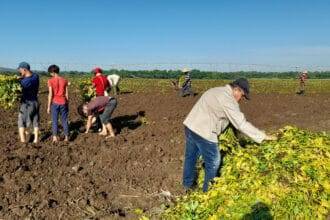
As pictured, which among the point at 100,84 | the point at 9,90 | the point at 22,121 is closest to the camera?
the point at 22,121

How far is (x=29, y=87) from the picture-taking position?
10312 mm

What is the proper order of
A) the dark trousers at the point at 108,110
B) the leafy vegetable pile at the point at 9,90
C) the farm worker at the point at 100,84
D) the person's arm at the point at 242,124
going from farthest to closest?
1. the farm worker at the point at 100,84
2. the dark trousers at the point at 108,110
3. the leafy vegetable pile at the point at 9,90
4. the person's arm at the point at 242,124

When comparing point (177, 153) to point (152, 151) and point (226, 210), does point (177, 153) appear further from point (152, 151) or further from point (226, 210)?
point (226, 210)

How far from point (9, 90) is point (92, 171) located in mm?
3388

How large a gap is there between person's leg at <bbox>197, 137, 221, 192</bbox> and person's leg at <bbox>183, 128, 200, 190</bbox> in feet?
0.65

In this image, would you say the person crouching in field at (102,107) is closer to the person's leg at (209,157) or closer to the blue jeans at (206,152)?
the blue jeans at (206,152)

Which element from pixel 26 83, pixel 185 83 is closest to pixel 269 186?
pixel 26 83

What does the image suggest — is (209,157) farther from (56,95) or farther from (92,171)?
(56,95)

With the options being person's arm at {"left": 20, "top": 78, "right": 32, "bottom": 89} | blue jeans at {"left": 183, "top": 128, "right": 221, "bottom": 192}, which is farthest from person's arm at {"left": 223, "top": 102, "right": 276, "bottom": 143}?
person's arm at {"left": 20, "top": 78, "right": 32, "bottom": 89}

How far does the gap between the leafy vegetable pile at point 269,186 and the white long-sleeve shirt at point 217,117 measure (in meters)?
0.37

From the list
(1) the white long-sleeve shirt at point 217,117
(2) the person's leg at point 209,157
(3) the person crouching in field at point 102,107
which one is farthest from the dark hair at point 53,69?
(2) the person's leg at point 209,157

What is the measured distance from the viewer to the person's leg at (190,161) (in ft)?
22.7

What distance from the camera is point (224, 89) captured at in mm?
6418

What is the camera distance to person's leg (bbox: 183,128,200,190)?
22.7ft
